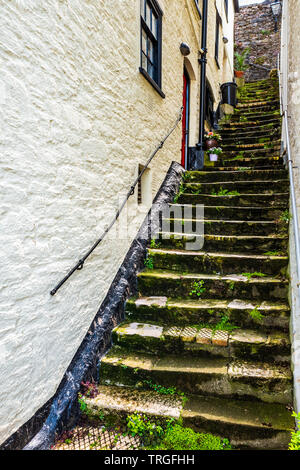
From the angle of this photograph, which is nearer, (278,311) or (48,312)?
(48,312)

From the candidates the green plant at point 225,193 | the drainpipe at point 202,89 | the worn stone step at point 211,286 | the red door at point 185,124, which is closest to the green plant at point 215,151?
the drainpipe at point 202,89

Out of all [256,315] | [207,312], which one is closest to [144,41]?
[207,312]

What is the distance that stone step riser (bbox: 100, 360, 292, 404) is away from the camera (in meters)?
2.25

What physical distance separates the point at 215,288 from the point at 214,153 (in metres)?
4.15

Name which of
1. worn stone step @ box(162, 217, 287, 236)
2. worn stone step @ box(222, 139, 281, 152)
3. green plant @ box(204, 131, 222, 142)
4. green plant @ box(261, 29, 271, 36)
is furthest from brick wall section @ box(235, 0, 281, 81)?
worn stone step @ box(162, 217, 287, 236)

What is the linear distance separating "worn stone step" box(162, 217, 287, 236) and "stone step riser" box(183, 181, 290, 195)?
2.75ft

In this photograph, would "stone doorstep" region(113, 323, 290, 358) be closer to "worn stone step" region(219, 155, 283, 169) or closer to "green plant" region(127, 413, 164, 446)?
"green plant" region(127, 413, 164, 446)

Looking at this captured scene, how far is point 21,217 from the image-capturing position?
1.91 metres

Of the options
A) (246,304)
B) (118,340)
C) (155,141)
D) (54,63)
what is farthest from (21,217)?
(155,141)

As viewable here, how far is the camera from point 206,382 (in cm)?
238

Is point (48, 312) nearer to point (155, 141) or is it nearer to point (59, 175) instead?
point (59, 175)

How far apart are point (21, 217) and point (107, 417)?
1.76 meters

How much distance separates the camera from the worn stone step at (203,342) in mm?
2463
